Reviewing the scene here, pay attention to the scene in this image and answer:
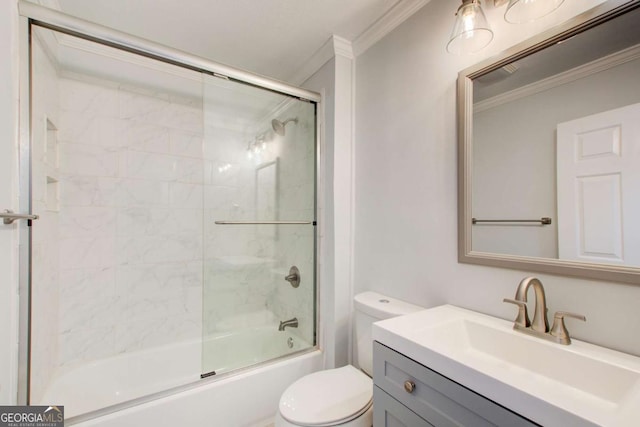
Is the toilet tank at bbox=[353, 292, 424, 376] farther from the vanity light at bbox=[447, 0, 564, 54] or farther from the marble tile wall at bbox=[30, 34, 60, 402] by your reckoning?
the marble tile wall at bbox=[30, 34, 60, 402]

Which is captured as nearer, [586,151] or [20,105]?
[586,151]

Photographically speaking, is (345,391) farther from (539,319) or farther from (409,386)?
(539,319)

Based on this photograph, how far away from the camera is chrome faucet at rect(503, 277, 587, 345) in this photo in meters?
0.88

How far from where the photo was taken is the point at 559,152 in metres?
0.97

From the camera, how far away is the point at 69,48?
5.66ft

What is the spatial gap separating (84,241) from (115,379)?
921 millimetres

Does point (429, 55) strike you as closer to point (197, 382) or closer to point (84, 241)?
point (197, 382)

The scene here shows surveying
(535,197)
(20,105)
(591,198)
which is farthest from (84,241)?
(591,198)

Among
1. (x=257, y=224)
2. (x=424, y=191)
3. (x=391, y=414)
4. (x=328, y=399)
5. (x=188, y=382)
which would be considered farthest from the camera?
(x=257, y=224)

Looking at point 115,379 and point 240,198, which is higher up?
point 240,198

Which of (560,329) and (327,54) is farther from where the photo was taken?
(327,54)

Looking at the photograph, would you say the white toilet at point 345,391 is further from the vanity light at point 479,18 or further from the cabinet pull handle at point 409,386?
the vanity light at point 479,18

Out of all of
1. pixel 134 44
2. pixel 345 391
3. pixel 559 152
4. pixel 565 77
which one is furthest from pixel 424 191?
pixel 134 44

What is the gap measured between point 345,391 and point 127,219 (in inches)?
70.3
